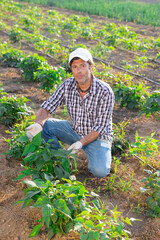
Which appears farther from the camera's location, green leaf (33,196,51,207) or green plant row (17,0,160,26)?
green plant row (17,0,160,26)

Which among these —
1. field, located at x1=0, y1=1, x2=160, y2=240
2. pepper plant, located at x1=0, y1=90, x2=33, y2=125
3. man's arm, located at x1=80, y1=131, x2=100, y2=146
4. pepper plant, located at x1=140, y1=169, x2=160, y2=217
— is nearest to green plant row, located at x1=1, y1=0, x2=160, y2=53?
field, located at x1=0, y1=1, x2=160, y2=240

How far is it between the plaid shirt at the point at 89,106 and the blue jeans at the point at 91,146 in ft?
0.25

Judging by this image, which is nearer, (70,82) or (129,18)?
(70,82)

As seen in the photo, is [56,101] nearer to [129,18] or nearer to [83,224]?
[83,224]

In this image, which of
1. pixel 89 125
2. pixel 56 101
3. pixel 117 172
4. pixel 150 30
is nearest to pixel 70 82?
pixel 56 101

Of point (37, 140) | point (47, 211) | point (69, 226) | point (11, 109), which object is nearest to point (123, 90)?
point (11, 109)

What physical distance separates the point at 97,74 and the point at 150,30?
700cm

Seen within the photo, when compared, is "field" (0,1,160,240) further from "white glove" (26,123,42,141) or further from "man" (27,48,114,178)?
"white glove" (26,123,42,141)

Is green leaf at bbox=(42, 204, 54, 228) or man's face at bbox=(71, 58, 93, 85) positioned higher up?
man's face at bbox=(71, 58, 93, 85)

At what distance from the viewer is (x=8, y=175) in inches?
105

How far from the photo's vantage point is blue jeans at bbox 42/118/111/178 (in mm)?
2633

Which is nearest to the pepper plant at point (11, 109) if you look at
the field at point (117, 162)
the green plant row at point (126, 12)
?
the field at point (117, 162)

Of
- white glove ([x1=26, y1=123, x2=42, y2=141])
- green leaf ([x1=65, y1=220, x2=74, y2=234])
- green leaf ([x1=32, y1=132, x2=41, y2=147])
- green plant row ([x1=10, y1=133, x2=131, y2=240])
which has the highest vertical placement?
green leaf ([x1=32, y1=132, x2=41, y2=147])

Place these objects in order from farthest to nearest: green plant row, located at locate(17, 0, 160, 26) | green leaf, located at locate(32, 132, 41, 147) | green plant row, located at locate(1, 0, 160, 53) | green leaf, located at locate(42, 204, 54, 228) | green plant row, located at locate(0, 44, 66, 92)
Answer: green plant row, located at locate(17, 0, 160, 26) < green plant row, located at locate(1, 0, 160, 53) < green plant row, located at locate(0, 44, 66, 92) < green leaf, located at locate(32, 132, 41, 147) < green leaf, located at locate(42, 204, 54, 228)
